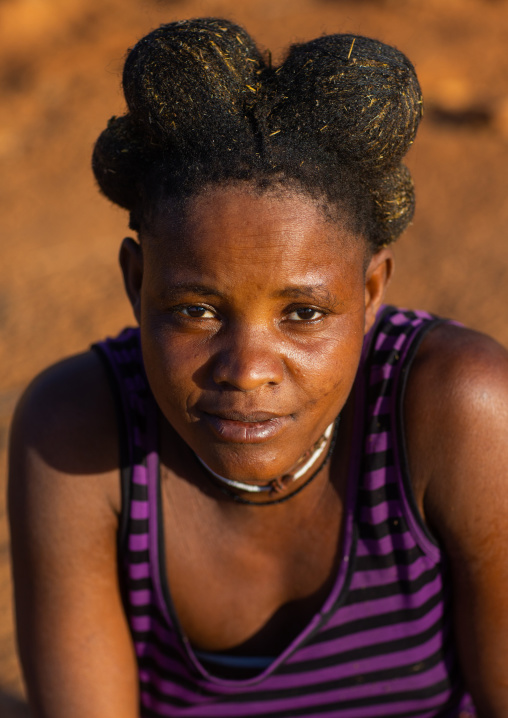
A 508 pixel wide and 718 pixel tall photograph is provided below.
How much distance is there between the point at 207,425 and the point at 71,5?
9148mm

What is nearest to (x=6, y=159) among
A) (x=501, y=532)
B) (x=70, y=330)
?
(x=70, y=330)

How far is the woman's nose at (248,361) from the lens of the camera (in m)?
1.57

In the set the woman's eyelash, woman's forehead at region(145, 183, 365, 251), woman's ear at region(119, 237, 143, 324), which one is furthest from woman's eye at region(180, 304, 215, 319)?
woman's ear at region(119, 237, 143, 324)

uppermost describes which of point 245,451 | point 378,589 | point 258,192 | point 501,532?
point 258,192

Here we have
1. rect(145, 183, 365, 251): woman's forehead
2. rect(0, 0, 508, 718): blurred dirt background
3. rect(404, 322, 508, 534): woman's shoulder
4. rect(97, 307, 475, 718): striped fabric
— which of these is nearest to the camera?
rect(145, 183, 365, 251): woman's forehead

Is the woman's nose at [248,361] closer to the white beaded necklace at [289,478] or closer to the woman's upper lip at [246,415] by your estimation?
the woman's upper lip at [246,415]

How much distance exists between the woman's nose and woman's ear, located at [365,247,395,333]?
13.6 inches

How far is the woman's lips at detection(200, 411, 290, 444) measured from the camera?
1.62 m

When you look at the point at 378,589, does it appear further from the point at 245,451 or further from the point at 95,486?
the point at 95,486

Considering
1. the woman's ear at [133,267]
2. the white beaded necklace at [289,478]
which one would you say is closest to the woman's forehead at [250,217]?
the woman's ear at [133,267]

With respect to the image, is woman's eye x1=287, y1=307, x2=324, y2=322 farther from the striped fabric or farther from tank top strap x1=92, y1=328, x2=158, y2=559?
tank top strap x1=92, y1=328, x2=158, y2=559

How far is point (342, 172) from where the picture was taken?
1629mm

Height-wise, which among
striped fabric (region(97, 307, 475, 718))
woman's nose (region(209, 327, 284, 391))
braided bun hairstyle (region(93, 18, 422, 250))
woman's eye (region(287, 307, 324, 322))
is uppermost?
braided bun hairstyle (region(93, 18, 422, 250))

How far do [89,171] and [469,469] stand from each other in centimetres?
590
